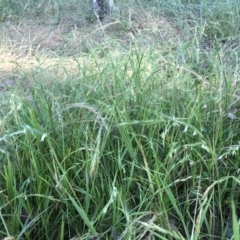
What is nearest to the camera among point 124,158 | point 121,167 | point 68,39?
point 121,167

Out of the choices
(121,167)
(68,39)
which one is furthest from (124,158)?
(68,39)

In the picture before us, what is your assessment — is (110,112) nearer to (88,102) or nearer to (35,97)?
(88,102)

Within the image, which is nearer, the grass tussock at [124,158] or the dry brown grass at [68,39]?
→ the grass tussock at [124,158]

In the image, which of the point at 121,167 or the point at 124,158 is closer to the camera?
the point at 121,167

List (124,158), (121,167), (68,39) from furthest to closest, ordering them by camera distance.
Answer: (68,39) → (124,158) → (121,167)

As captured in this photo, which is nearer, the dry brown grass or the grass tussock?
the grass tussock

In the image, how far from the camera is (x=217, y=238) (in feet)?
5.11

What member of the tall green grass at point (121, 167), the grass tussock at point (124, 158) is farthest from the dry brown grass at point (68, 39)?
the tall green grass at point (121, 167)

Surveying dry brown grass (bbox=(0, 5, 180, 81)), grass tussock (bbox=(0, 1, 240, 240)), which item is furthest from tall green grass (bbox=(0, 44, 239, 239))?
dry brown grass (bbox=(0, 5, 180, 81))

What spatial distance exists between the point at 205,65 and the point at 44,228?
1.35m

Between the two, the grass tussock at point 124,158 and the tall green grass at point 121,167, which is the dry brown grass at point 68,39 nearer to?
the grass tussock at point 124,158

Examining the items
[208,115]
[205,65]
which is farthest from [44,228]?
[205,65]

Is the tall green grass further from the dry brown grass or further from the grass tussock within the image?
the dry brown grass

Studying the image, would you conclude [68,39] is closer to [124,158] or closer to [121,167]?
[124,158]
